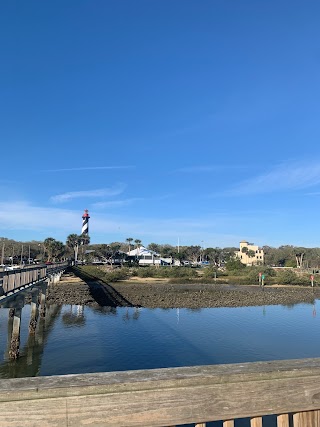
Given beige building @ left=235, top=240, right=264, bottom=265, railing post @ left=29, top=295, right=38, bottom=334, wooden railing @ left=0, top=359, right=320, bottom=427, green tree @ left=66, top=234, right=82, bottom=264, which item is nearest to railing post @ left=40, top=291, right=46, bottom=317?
railing post @ left=29, top=295, right=38, bottom=334

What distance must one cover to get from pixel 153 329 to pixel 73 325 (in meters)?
7.23

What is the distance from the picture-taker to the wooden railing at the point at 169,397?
1916 millimetres

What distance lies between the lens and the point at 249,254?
13512cm

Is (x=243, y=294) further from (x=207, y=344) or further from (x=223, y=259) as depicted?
→ (x=223, y=259)

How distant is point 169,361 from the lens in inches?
858

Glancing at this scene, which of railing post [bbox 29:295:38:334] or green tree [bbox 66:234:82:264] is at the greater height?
green tree [bbox 66:234:82:264]

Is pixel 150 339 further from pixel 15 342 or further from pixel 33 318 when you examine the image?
pixel 15 342

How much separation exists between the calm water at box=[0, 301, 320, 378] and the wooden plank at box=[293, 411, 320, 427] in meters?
18.9

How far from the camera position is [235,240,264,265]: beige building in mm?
135125

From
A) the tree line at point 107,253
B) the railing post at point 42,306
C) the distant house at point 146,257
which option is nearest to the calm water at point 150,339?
the railing post at point 42,306

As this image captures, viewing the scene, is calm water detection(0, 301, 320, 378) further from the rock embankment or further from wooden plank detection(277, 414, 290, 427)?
wooden plank detection(277, 414, 290, 427)

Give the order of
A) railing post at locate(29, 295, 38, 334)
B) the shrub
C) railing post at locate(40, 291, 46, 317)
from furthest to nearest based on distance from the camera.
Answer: the shrub < railing post at locate(40, 291, 46, 317) < railing post at locate(29, 295, 38, 334)

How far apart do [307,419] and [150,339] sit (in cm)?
2713

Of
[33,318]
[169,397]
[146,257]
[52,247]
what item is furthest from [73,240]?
[169,397]
